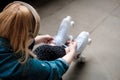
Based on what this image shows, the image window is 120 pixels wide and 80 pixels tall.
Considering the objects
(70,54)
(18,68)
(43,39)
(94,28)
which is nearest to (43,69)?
(18,68)

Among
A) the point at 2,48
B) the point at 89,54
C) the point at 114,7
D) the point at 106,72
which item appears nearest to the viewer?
the point at 2,48

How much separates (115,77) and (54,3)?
1.04m

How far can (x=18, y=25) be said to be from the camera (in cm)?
86

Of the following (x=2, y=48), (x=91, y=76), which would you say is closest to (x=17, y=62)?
(x=2, y=48)

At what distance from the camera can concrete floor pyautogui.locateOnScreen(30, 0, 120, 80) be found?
1541 millimetres

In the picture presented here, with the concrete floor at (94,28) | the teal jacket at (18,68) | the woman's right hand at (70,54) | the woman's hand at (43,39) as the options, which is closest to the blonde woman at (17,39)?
the teal jacket at (18,68)

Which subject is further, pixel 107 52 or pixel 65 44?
pixel 107 52

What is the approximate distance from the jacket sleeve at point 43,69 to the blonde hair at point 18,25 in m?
0.05

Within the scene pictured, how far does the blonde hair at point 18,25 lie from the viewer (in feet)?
2.79

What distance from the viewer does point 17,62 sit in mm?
868

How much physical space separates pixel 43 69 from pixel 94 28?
42.9 inches

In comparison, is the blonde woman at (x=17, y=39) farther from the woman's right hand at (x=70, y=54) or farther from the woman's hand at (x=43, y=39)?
the woman's hand at (x=43, y=39)

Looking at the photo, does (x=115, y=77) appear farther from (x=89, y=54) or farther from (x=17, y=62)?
(x=17, y=62)

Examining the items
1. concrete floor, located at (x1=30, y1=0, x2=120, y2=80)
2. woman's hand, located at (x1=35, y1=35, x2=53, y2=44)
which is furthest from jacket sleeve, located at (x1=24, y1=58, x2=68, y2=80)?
concrete floor, located at (x1=30, y1=0, x2=120, y2=80)
